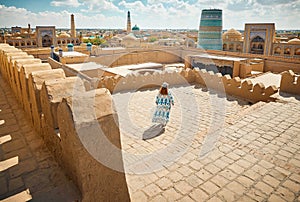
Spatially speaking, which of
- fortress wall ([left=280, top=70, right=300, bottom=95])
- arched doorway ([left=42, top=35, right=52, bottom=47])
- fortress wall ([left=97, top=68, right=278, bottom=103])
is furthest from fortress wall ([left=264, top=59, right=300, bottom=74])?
arched doorway ([left=42, top=35, right=52, bottom=47])

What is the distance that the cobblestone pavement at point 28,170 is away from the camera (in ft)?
7.93

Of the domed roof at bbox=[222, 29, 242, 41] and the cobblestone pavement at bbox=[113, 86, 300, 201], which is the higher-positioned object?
the domed roof at bbox=[222, 29, 242, 41]

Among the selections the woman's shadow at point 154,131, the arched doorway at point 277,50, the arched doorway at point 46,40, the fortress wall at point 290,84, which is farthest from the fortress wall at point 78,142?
the arched doorway at point 46,40

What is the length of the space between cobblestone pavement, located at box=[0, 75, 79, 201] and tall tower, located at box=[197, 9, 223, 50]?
28.5 metres

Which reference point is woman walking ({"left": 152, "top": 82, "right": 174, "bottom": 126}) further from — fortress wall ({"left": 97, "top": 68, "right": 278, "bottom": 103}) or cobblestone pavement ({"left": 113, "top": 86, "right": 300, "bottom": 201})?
fortress wall ({"left": 97, "top": 68, "right": 278, "bottom": 103})

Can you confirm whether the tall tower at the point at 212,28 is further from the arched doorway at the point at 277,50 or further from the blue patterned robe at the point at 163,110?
the blue patterned robe at the point at 163,110

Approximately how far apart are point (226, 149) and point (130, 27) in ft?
190

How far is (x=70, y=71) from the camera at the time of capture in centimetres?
1242

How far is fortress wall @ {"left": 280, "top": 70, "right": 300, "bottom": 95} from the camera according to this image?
8.73 metres

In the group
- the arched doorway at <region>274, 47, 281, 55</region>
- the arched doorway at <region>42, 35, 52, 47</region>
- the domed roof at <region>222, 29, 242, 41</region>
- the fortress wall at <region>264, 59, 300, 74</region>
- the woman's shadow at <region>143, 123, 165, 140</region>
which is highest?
the domed roof at <region>222, 29, 242, 41</region>

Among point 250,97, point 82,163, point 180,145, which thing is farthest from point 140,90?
point 82,163

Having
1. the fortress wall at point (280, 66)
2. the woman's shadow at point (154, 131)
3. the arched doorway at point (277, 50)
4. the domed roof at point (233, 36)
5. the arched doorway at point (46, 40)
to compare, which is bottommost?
the woman's shadow at point (154, 131)

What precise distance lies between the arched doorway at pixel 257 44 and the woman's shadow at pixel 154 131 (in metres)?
23.6

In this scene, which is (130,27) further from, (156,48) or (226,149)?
(226,149)
